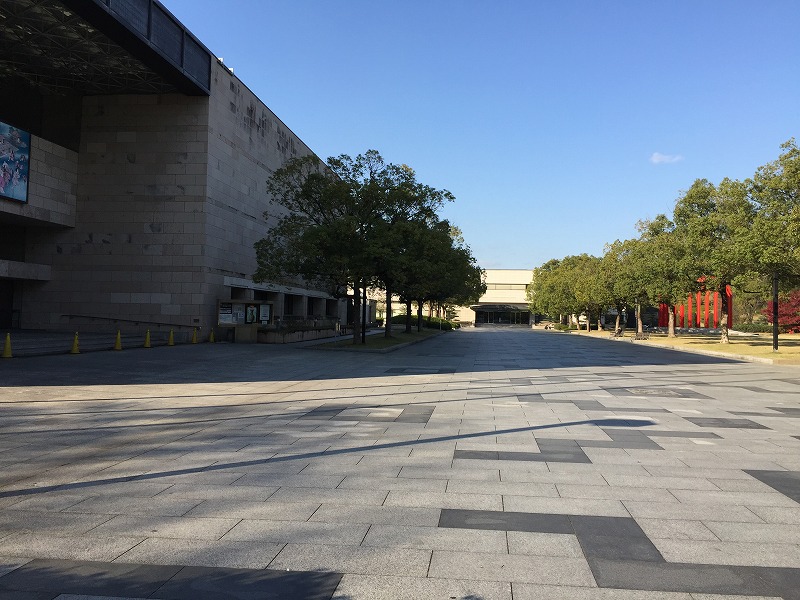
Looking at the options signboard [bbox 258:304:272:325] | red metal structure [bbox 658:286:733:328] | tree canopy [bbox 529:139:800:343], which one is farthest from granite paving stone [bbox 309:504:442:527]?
red metal structure [bbox 658:286:733:328]

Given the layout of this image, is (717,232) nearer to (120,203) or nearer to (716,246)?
(716,246)

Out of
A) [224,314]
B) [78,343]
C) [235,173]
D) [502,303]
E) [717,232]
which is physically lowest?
[78,343]

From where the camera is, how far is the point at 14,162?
3145 cm

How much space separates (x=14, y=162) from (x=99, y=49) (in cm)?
766

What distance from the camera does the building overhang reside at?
26.4 meters

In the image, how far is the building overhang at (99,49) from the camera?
26359 mm

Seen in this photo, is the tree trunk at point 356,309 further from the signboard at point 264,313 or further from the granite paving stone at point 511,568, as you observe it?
the granite paving stone at point 511,568

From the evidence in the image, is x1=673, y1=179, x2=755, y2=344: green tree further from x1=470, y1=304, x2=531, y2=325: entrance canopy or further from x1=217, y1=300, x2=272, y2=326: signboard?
x1=470, y1=304, x2=531, y2=325: entrance canopy


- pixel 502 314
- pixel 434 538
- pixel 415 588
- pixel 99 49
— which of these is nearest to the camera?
pixel 415 588

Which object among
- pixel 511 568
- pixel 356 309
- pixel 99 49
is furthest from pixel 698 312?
pixel 511 568

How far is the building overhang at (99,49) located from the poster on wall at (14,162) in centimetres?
404

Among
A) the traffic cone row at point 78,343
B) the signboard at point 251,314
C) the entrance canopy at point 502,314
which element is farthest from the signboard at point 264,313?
the entrance canopy at point 502,314

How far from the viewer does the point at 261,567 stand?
4266mm

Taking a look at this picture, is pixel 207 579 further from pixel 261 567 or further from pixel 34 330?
pixel 34 330
